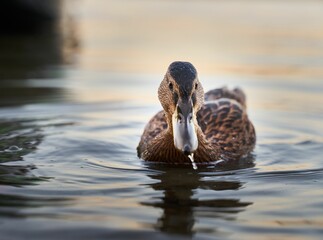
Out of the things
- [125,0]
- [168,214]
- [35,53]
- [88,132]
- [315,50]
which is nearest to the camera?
[168,214]

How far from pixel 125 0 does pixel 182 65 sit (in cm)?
2620

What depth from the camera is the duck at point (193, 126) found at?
530 centimetres

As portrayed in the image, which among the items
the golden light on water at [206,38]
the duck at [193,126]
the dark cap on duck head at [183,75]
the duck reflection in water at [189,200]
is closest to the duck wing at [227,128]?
the duck at [193,126]

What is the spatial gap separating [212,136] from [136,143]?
83 centimetres

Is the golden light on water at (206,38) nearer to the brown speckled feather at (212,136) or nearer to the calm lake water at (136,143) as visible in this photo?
the calm lake water at (136,143)

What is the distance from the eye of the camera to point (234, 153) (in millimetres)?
6680

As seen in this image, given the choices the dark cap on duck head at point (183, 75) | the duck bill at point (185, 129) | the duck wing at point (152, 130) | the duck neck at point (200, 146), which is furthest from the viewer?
the duck wing at point (152, 130)

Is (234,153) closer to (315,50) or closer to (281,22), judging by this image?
(315,50)

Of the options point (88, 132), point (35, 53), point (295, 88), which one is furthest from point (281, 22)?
point (88, 132)

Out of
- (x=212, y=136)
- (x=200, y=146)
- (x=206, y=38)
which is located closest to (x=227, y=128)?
(x=212, y=136)

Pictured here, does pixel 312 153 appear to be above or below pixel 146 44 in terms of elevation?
below

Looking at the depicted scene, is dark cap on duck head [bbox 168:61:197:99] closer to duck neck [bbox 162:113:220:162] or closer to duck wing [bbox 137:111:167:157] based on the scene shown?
duck neck [bbox 162:113:220:162]

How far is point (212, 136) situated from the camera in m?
6.75

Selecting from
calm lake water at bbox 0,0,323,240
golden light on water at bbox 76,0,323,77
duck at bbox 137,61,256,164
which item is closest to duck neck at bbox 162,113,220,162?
duck at bbox 137,61,256,164
